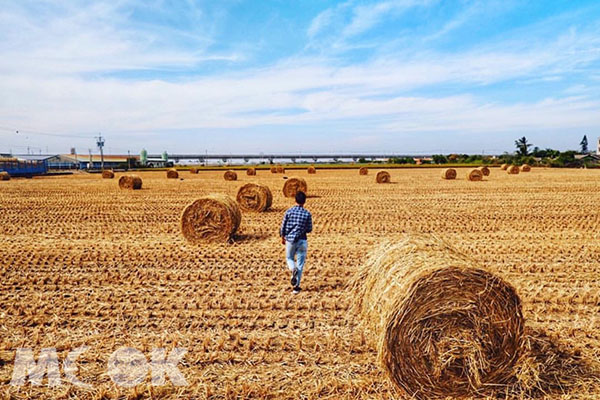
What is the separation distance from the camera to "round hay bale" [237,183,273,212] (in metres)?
16.6

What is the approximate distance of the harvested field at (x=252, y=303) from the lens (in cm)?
453

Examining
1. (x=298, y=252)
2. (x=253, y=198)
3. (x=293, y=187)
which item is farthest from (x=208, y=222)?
(x=293, y=187)

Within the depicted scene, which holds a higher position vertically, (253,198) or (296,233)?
(296,233)

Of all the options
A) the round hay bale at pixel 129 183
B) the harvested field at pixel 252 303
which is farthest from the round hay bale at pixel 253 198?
the round hay bale at pixel 129 183

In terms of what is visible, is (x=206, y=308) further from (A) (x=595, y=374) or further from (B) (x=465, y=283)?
(A) (x=595, y=374)

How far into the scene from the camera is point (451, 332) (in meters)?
4.37

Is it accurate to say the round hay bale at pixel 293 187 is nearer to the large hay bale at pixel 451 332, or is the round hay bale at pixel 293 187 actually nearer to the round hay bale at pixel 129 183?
the round hay bale at pixel 129 183

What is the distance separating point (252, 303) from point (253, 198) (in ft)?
33.5

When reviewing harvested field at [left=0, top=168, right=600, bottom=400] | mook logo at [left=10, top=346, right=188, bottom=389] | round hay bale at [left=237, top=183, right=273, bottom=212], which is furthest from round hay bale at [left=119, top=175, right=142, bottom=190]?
mook logo at [left=10, top=346, right=188, bottom=389]

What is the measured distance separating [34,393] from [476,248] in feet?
30.5

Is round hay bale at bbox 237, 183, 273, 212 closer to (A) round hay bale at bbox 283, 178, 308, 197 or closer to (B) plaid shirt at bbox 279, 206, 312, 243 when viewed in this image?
(A) round hay bale at bbox 283, 178, 308, 197

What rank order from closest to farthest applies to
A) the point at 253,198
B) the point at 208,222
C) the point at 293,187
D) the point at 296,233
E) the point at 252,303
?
the point at 252,303 < the point at 296,233 < the point at 208,222 < the point at 253,198 < the point at 293,187

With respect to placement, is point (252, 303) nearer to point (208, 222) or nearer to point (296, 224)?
point (296, 224)

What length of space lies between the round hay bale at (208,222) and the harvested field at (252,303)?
1.07 feet
